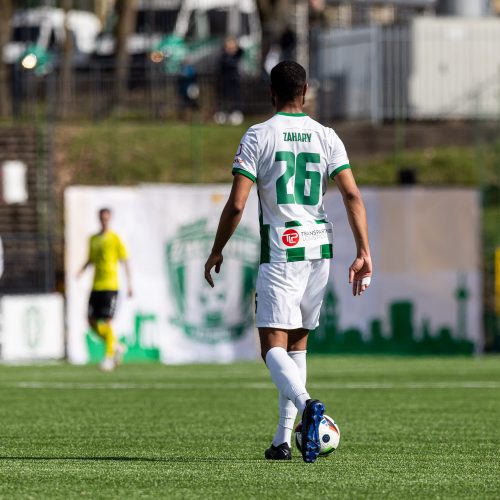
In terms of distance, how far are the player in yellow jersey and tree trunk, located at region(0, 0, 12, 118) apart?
14.6 meters

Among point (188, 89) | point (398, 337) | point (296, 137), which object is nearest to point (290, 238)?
point (296, 137)

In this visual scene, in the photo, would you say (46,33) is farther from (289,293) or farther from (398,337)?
(289,293)

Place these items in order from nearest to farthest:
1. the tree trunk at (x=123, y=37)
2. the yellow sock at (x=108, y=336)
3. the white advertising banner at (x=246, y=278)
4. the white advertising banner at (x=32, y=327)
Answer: the yellow sock at (x=108, y=336), the white advertising banner at (x=32, y=327), the white advertising banner at (x=246, y=278), the tree trunk at (x=123, y=37)

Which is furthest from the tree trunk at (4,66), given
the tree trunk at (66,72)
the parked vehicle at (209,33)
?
the parked vehicle at (209,33)

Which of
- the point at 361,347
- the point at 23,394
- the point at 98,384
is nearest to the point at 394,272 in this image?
the point at 361,347

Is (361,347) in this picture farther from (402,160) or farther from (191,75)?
(191,75)

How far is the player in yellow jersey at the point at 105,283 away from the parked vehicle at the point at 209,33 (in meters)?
16.5

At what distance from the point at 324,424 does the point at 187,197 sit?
1524 centimetres

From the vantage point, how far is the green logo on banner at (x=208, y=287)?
916 inches

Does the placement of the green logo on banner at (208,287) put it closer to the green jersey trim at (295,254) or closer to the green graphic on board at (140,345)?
the green graphic on board at (140,345)

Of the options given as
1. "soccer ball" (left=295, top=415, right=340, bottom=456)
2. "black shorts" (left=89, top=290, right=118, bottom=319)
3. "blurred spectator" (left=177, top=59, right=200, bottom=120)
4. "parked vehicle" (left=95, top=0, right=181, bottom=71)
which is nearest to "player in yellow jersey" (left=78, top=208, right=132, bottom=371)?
"black shorts" (left=89, top=290, right=118, bottom=319)

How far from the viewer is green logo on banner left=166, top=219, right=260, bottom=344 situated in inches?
916

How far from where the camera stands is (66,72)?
37156 millimetres

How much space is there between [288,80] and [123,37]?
99.2ft
